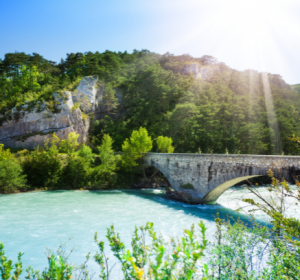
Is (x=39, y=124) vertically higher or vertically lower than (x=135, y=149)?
higher

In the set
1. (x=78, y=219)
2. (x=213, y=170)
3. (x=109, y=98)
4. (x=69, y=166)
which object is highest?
(x=109, y=98)

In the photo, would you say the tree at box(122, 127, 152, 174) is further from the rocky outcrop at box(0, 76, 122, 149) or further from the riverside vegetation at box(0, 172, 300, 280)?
the riverside vegetation at box(0, 172, 300, 280)

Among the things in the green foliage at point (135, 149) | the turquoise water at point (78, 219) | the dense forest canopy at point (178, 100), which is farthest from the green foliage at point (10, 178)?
the dense forest canopy at point (178, 100)

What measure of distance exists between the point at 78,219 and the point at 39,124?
27094 mm

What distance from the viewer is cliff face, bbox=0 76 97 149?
34188 mm

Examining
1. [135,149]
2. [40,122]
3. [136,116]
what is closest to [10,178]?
[135,149]

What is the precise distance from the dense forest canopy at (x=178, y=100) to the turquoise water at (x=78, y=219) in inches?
644

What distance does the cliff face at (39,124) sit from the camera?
3419 centimetres

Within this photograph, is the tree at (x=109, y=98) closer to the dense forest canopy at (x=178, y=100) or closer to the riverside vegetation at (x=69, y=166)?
the dense forest canopy at (x=178, y=100)

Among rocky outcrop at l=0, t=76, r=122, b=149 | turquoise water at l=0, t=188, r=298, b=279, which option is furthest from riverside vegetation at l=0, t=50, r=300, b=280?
turquoise water at l=0, t=188, r=298, b=279

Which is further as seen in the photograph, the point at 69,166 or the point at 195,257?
the point at 69,166

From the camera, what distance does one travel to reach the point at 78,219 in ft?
44.2

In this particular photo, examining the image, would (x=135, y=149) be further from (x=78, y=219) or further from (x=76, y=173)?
(x=78, y=219)

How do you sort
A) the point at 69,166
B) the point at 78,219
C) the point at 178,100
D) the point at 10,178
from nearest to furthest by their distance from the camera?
the point at 78,219, the point at 10,178, the point at 69,166, the point at 178,100
